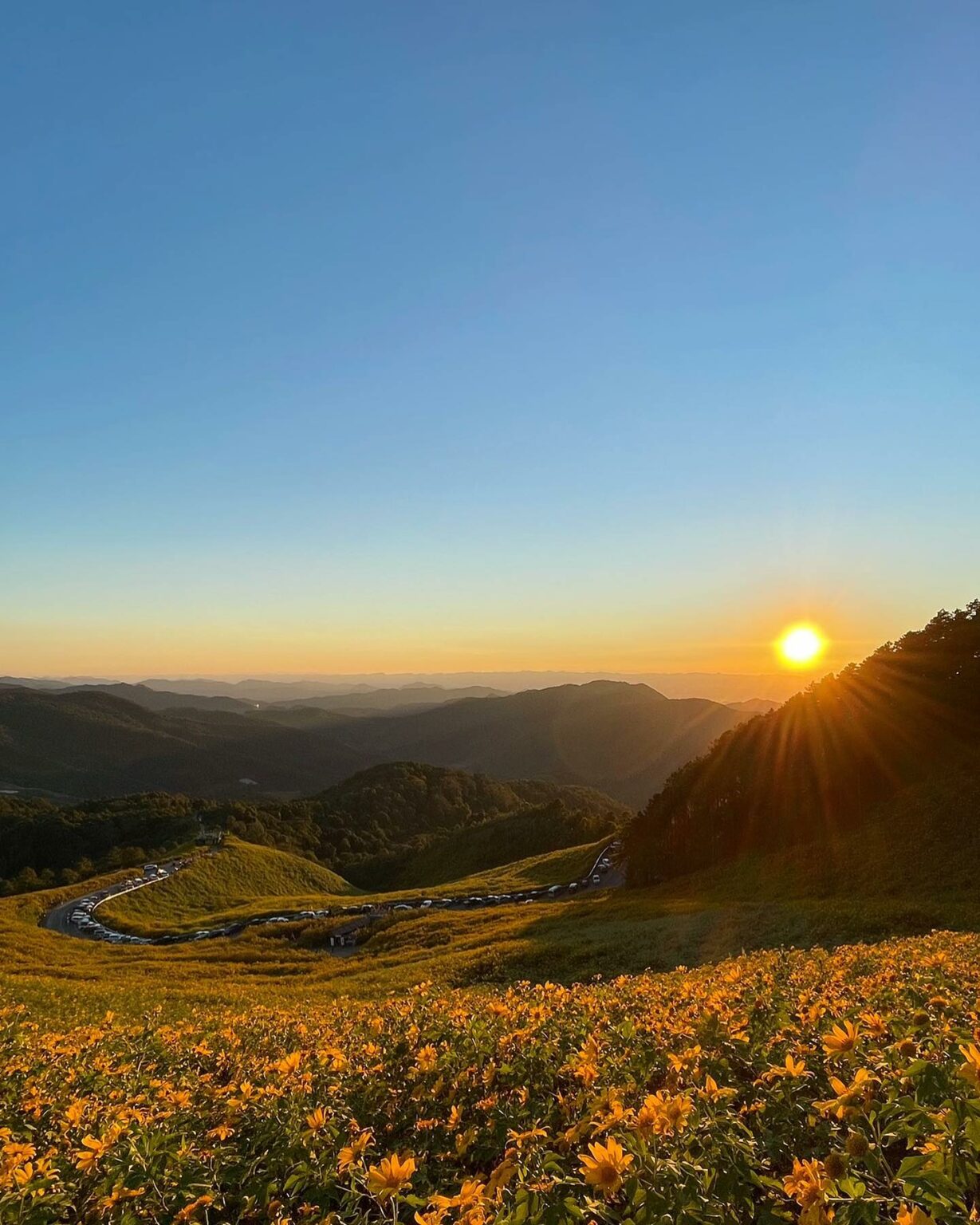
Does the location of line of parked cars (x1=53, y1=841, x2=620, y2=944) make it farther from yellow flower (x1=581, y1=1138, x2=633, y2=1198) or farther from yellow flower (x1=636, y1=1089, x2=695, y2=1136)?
yellow flower (x1=581, y1=1138, x2=633, y2=1198)

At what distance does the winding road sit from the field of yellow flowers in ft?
148

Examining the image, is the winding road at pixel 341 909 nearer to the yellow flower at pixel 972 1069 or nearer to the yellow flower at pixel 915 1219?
the yellow flower at pixel 972 1069

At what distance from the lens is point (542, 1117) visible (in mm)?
3922

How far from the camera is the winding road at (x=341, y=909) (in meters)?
52.8

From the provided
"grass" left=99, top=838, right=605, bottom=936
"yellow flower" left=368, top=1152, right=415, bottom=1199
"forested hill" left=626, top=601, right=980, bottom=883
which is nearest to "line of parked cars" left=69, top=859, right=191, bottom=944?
"grass" left=99, top=838, right=605, bottom=936

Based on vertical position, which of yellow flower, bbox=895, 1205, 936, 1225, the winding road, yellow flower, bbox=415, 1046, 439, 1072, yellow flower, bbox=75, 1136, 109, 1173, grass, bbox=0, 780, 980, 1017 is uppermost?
yellow flower, bbox=895, 1205, 936, 1225

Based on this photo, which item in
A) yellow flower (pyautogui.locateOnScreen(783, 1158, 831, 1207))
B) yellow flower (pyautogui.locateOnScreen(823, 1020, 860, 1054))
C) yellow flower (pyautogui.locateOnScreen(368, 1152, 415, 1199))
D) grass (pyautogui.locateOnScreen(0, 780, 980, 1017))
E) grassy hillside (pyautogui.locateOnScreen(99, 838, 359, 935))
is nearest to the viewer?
yellow flower (pyautogui.locateOnScreen(783, 1158, 831, 1207))

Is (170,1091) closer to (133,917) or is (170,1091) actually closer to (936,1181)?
(936,1181)

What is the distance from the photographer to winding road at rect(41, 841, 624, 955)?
52.8 metres

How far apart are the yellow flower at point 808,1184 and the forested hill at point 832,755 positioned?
4303 centimetres

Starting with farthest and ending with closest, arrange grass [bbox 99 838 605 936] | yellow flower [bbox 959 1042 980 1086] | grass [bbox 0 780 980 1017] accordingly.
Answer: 1. grass [bbox 99 838 605 936]
2. grass [bbox 0 780 980 1017]
3. yellow flower [bbox 959 1042 980 1086]

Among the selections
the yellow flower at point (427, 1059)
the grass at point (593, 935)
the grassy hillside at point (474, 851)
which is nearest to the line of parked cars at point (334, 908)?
the grass at point (593, 935)

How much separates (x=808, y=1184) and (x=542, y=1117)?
2.08m

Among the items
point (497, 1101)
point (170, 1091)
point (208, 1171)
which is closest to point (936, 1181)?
point (497, 1101)
